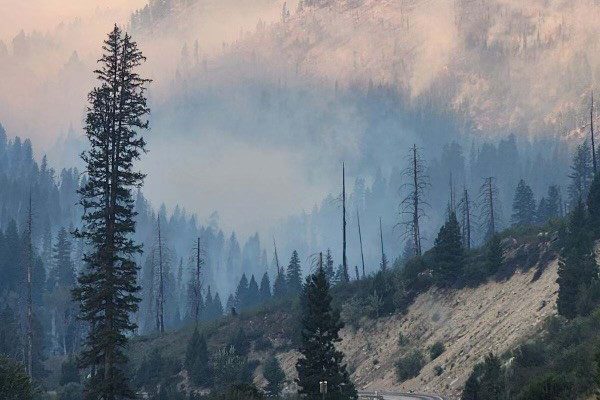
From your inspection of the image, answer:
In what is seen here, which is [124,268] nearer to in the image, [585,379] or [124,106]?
[124,106]

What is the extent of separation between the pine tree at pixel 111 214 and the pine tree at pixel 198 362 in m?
32.6

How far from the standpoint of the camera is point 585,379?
25.8 m

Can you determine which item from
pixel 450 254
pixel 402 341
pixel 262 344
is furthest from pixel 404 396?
pixel 262 344

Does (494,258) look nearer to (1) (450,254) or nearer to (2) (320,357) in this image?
(1) (450,254)

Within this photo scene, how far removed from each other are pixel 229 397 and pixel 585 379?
12.1 metres

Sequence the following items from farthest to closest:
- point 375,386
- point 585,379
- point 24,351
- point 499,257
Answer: point 24,351, point 499,257, point 375,386, point 585,379

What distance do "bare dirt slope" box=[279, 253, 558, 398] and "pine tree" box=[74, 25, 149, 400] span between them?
19301 millimetres

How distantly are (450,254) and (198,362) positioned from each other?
1983 cm

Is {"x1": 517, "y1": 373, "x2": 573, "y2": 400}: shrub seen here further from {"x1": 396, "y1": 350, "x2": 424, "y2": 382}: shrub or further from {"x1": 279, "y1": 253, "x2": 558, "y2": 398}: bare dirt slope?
{"x1": 396, "y1": 350, "x2": 424, "y2": 382}: shrub

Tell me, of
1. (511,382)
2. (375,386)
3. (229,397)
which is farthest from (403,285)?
(229,397)

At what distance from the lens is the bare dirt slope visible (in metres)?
48.8

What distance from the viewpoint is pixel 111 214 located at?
105ft

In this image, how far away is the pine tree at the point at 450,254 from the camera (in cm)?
6469

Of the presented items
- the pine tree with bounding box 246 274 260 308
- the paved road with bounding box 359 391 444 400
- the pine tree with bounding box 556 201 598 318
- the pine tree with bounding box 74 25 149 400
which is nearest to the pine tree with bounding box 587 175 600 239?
the pine tree with bounding box 556 201 598 318
